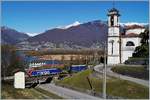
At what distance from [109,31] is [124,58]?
16.7 ft

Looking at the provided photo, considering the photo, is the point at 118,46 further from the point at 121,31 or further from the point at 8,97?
the point at 8,97

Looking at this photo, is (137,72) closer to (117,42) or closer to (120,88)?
(120,88)

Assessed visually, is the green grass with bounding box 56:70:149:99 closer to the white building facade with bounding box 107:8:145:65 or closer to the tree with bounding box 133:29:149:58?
the tree with bounding box 133:29:149:58

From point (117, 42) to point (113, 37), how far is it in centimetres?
118

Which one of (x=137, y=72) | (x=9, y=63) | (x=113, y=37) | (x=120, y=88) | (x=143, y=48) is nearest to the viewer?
(x=120, y=88)

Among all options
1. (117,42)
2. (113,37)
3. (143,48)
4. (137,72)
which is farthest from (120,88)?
(113,37)

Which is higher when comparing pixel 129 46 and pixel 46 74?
pixel 129 46

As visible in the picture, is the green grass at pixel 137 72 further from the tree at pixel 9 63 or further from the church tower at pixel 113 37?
the church tower at pixel 113 37

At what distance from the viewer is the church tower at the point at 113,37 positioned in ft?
194

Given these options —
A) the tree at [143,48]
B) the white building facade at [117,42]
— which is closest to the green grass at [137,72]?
the tree at [143,48]

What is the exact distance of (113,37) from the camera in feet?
197

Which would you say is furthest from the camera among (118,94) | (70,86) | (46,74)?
(46,74)

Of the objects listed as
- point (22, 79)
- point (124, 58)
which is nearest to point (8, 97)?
point (22, 79)

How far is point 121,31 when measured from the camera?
215 ft
